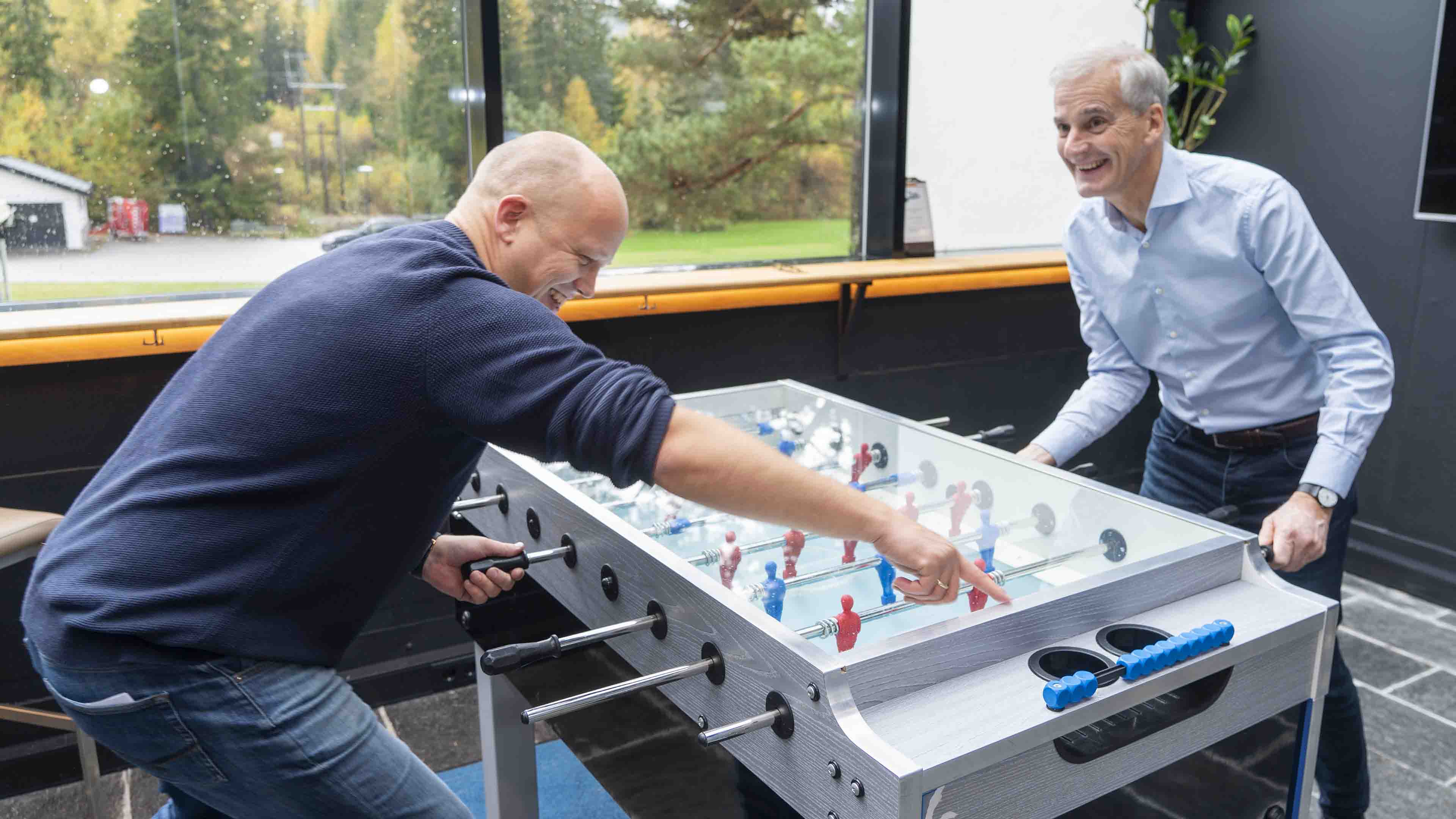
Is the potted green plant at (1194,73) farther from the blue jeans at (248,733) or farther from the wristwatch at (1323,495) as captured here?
the blue jeans at (248,733)

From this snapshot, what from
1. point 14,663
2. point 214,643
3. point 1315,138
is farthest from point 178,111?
point 1315,138

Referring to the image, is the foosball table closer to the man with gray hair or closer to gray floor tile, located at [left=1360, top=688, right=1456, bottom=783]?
the man with gray hair

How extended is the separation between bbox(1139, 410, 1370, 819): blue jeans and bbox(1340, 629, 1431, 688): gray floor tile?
1.09 m

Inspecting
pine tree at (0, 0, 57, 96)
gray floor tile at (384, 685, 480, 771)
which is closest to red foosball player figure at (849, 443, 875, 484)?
gray floor tile at (384, 685, 480, 771)

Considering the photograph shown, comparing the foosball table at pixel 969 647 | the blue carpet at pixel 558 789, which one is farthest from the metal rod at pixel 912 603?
the blue carpet at pixel 558 789

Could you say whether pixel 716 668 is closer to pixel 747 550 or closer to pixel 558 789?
pixel 747 550

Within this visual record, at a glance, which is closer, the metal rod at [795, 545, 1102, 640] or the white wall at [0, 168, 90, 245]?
the metal rod at [795, 545, 1102, 640]

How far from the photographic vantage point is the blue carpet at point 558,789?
8.27 ft

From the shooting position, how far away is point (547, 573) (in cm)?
178

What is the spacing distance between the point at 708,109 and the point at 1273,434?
2.28m

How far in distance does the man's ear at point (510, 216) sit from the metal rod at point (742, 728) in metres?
0.66

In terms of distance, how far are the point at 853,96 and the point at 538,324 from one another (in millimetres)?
3085

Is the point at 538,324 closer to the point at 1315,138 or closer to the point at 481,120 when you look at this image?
the point at 481,120

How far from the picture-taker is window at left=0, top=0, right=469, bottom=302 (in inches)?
110
